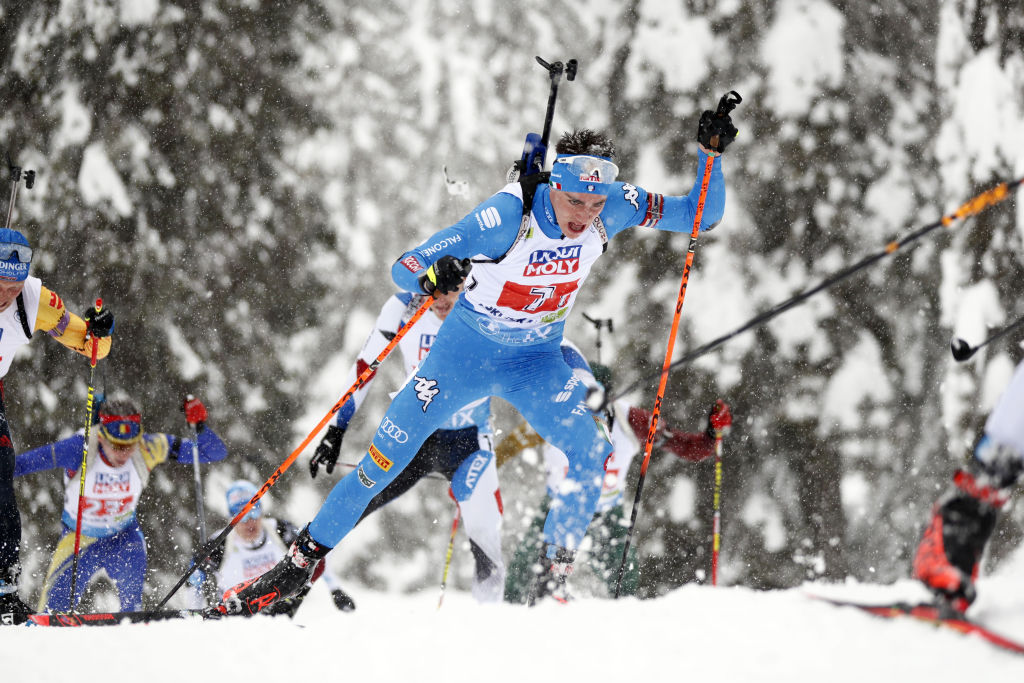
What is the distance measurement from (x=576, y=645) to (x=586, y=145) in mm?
1978

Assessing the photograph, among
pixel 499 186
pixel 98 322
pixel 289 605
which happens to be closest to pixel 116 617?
pixel 289 605

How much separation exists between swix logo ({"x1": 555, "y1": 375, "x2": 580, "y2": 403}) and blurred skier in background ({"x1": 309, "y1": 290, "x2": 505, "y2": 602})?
94 centimetres

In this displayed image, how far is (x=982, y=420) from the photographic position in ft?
20.7

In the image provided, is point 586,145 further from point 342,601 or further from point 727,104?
point 342,601

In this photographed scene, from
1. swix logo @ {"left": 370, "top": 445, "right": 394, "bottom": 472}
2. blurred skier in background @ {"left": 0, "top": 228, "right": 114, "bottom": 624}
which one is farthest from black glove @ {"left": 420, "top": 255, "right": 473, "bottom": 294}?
blurred skier in background @ {"left": 0, "top": 228, "right": 114, "bottom": 624}

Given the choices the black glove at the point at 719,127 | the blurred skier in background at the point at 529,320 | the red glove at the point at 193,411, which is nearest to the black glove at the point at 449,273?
the blurred skier in background at the point at 529,320

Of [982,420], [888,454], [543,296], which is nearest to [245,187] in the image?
[543,296]

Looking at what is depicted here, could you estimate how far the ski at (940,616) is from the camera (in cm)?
171

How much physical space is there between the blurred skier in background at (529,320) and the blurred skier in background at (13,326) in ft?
3.98

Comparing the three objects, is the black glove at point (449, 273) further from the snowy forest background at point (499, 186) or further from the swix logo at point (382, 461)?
the snowy forest background at point (499, 186)

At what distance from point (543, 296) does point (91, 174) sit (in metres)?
6.10

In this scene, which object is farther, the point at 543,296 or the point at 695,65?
the point at 695,65

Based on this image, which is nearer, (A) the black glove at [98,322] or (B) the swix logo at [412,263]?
(B) the swix logo at [412,263]

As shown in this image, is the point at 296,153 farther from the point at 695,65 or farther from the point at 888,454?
the point at 888,454
